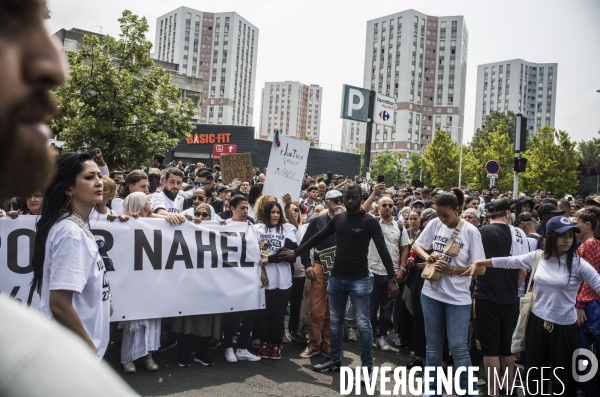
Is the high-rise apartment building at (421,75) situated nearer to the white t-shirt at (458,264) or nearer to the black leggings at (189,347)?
the black leggings at (189,347)

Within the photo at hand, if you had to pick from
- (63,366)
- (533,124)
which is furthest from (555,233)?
(533,124)

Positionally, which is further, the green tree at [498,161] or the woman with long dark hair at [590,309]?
the green tree at [498,161]

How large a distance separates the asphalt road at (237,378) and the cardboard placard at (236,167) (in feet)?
14.3

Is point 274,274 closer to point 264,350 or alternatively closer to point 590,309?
point 264,350

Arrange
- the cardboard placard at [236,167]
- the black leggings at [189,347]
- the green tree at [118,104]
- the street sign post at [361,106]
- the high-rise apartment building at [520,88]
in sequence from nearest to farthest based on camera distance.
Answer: the black leggings at [189,347], the cardboard placard at [236,167], the green tree at [118,104], the street sign post at [361,106], the high-rise apartment building at [520,88]

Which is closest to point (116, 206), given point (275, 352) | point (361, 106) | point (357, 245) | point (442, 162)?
point (275, 352)

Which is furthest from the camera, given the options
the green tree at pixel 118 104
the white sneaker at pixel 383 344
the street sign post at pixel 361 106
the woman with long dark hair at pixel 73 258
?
the street sign post at pixel 361 106

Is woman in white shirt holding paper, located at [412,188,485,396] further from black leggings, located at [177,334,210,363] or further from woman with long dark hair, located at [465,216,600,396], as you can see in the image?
black leggings, located at [177,334,210,363]

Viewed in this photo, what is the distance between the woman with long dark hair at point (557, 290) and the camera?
16.3 feet

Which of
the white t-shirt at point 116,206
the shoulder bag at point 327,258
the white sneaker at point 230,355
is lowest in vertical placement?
the white sneaker at point 230,355

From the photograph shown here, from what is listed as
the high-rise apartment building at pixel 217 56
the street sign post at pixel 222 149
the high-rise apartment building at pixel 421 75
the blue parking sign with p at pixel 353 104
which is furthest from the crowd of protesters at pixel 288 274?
the high-rise apartment building at pixel 217 56

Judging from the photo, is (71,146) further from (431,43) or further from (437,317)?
(431,43)

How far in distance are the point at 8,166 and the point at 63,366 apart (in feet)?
0.82

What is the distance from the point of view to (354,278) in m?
6.21
